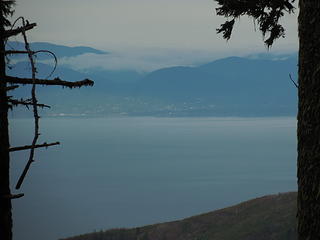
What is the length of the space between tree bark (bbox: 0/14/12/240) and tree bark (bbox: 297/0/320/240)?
3254 mm

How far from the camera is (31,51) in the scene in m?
5.09

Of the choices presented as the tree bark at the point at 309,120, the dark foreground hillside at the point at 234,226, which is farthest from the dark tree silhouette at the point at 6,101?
the dark foreground hillside at the point at 234,226

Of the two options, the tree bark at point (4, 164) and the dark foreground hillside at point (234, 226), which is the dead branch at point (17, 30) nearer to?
the tree bark at point (4, 164)

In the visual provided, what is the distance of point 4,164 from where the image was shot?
560cm

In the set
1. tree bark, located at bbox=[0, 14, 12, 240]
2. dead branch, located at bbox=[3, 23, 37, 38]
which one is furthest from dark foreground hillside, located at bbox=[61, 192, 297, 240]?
dead branch, located at bbox=[3, 23, 37, 38]

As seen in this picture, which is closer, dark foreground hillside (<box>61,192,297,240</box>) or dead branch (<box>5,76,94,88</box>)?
dead branch (<box>5,76,94,88</box>)

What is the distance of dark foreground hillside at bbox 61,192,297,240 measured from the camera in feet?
149

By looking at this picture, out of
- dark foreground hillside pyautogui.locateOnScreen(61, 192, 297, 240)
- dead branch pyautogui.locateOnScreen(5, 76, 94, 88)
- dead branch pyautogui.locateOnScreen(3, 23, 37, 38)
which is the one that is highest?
dead branch pyautogui.locateOnScreen(3, 23, 37, 38)

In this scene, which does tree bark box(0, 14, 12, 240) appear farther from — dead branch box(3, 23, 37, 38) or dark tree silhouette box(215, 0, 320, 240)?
dark tree silhouette box(215, 0, 320, 240)

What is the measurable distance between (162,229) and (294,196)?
12.7 m

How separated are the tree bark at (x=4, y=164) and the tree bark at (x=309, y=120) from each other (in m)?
3.25

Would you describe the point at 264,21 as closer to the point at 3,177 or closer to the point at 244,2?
the point at 244,2

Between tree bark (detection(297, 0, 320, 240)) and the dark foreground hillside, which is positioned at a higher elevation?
tree bark (detection(297, 0, 320, 240))

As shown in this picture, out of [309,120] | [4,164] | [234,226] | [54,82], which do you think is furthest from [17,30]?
[234,226]
